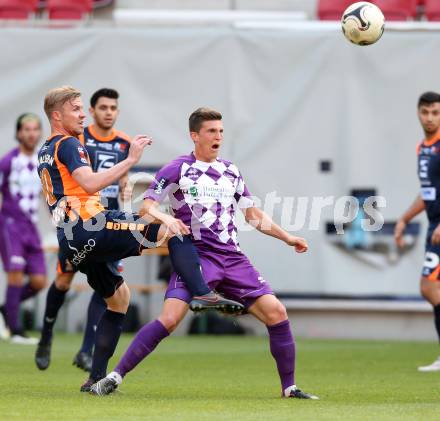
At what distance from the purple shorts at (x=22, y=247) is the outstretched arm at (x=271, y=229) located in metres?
5.87

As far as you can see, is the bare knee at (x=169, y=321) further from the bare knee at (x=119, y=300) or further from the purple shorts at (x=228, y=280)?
the bare knee at (x=119, y=300)

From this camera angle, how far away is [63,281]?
988cm

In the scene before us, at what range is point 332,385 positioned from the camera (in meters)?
8.94

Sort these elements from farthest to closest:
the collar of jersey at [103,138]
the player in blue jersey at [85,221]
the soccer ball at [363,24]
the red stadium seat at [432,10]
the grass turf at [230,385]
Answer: the red stadium seat at [432,10], the soccer ball at [363,24], the collar of jersey at [103,138], the player in blue jersey at [85,221], the grass turf at [230,385]

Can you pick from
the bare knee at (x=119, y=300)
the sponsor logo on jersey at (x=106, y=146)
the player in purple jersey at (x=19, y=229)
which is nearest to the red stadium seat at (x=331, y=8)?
the player in purple jersey at (x=19, y=229)

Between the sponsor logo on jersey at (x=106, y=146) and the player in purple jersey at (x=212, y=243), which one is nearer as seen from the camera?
the player in purple jersey at (x=212, y=243)

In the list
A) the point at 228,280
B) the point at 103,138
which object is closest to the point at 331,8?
the point at 103,138

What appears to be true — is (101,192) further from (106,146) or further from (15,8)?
(15,8)

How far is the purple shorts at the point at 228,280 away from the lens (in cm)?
768

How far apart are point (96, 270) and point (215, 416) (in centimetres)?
167

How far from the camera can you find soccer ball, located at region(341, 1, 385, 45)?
1043cm

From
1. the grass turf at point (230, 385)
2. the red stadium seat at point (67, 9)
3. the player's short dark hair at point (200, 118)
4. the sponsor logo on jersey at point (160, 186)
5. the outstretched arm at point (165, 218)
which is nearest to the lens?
the grass turf at point (230, 385)

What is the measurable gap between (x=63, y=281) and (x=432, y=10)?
7.70 m

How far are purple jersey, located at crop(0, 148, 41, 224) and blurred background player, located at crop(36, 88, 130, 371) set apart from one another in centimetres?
337
